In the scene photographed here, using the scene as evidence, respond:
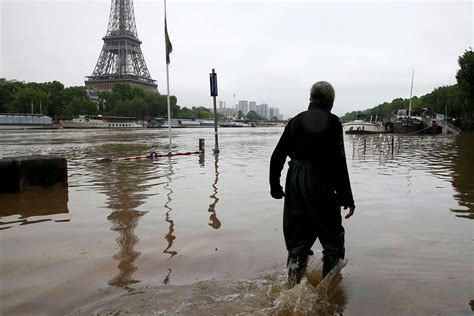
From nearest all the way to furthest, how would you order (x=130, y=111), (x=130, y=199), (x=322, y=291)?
(x=322, y=291), (x=130, y=199), (x=130, y=111)

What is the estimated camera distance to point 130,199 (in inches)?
305

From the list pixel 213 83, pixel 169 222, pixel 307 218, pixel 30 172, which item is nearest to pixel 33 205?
pixel 30 172

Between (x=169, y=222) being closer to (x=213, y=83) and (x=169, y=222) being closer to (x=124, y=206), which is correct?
(x=124, y=206)

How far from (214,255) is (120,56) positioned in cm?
13549

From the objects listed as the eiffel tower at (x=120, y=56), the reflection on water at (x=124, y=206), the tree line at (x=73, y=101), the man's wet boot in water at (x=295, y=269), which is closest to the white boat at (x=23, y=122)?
the tree line at (x=73, y=101)

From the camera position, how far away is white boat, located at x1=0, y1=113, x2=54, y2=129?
75331 millimetres

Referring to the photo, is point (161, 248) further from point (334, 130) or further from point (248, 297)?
point (334, 130)

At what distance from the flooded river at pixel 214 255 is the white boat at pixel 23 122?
255 ft

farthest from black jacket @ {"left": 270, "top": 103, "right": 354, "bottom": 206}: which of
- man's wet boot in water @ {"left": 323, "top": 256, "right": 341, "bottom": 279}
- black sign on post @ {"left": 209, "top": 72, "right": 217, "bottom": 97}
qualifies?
black sign on post @ {"left": 209, "top": 72, "right": 217, "bottom": 97}

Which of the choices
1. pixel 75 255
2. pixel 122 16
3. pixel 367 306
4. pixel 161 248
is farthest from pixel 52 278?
pixel 122 16

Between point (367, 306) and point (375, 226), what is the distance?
2.62 meters

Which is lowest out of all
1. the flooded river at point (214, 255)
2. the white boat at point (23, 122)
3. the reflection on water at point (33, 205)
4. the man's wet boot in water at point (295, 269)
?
the flooded river at point (214, 255)

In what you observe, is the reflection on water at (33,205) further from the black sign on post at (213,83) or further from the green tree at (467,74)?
the green tree at (467,74)

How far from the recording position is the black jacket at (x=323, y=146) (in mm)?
3324
